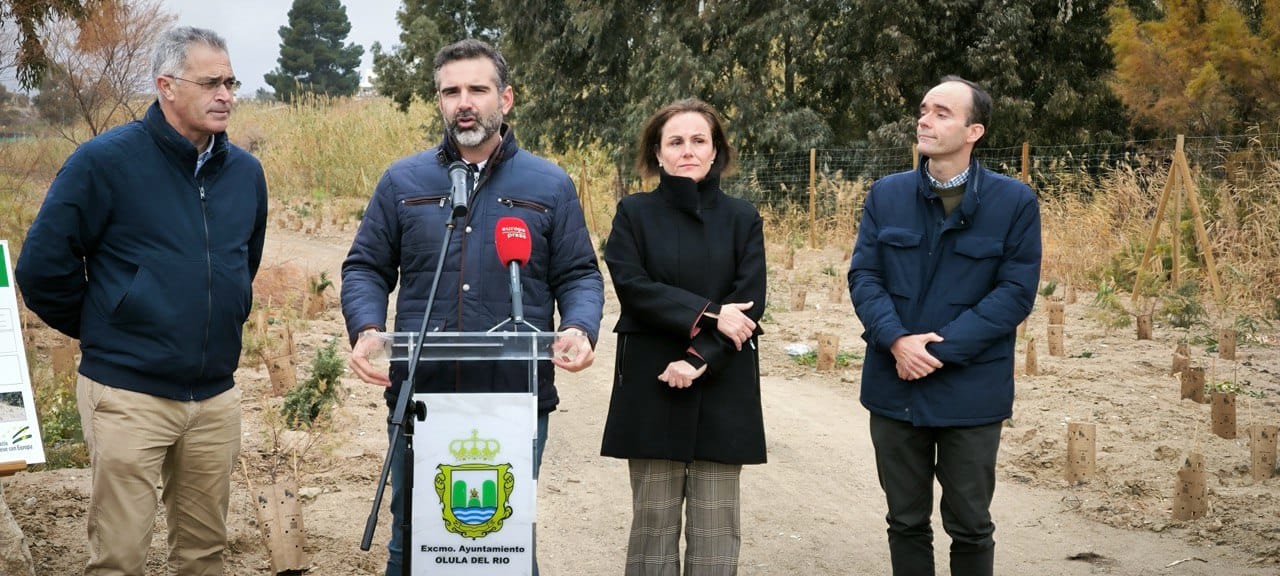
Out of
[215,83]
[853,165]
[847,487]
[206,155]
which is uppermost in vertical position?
[853,165]

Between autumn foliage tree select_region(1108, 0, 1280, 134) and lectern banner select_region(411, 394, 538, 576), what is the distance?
15.7 m

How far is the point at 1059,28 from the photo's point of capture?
782 inches

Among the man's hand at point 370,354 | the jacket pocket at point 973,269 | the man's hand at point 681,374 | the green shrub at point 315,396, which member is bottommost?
the green shrub at point 315,396

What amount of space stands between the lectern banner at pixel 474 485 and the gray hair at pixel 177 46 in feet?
4.69

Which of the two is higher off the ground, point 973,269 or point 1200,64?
point 1200,64

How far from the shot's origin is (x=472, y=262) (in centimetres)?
A: 373

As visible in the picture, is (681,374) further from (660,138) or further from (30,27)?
(30,27)

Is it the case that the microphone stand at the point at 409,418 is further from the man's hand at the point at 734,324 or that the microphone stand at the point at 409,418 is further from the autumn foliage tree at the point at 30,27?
the autumn foliage tree at the point at 30,27

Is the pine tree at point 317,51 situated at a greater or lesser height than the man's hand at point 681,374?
greater

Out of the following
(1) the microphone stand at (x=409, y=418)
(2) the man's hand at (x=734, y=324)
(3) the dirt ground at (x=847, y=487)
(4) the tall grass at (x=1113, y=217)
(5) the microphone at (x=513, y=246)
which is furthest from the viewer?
(4) the tall grass at (x=1113, y=217)

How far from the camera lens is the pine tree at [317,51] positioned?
63.1 meters

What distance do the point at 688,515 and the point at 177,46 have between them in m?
2.30

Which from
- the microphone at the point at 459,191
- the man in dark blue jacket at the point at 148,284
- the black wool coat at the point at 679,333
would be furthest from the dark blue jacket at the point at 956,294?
the man in dark blue jacket at the point at 148,284

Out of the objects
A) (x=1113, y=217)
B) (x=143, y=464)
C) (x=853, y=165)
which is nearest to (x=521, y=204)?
(x=143, y=464)
